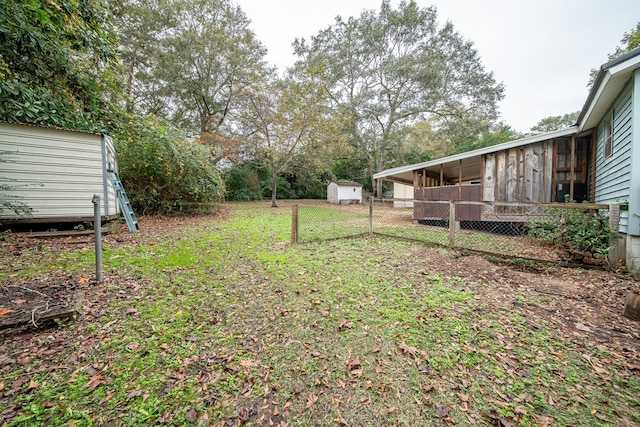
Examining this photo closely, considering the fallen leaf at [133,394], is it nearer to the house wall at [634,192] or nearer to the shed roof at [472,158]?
the house wall at [634,192]

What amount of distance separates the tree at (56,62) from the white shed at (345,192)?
17.6 m

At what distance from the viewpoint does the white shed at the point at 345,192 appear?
22.5 meters

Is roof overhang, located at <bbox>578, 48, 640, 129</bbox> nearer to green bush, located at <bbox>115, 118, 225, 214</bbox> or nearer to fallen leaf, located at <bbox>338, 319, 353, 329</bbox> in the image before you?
fallen leaf, located at <bbox>338, 319, 353, 329</bbox>

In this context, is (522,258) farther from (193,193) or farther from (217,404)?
(193,193)

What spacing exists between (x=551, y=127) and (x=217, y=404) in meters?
43.2

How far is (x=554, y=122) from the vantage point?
99.5 feet

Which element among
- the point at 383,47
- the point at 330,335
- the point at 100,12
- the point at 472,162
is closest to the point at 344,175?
the point at 383,47

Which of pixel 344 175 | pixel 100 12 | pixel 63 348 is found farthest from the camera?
pixel 344 175

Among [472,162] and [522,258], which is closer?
[522,258]

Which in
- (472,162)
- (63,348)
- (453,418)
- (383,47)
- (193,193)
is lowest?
(453,418)

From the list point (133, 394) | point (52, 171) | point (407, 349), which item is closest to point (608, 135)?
point (407, 349)

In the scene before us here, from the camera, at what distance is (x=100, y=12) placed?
579cm

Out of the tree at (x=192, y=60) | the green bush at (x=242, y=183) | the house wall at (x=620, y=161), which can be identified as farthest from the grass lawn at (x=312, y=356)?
the green bush at (x=242, y=183)

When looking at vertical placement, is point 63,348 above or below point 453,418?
above
